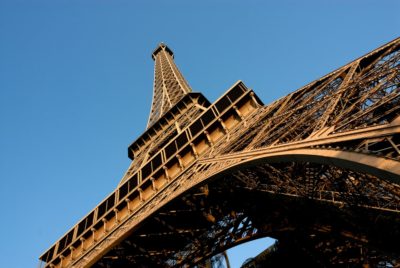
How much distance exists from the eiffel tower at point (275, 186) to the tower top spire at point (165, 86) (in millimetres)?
19545

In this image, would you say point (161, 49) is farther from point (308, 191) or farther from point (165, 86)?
point (308, 191)

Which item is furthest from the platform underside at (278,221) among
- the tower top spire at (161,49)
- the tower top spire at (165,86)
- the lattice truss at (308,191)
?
the tower top spire at (161,49)

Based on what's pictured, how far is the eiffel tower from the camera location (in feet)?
28.0

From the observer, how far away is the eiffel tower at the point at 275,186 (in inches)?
336

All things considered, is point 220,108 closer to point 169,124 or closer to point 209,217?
point 209,217

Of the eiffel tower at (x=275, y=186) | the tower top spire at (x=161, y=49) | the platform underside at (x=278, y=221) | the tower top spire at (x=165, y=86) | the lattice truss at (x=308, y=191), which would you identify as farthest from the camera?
the tower top spire at (x=161, y=49)

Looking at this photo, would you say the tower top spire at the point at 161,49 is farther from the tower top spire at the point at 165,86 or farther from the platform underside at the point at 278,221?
the platform underside at the point at 278,221

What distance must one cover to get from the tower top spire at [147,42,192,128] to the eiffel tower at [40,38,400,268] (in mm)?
19545

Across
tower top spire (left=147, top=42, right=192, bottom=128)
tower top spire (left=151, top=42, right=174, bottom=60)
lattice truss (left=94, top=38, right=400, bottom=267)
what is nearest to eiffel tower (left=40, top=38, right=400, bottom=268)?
lattice truss (left=94, top=38, right=400, bottom=267)

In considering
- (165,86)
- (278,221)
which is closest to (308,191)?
(278,221)

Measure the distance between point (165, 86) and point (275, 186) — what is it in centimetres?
3928

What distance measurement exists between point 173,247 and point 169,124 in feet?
63.1

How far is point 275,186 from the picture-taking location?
13.4m

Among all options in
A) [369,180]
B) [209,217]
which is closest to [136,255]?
[209,217]
